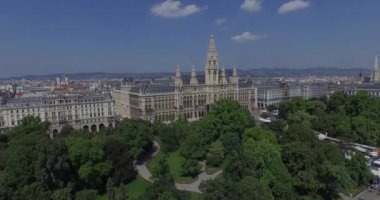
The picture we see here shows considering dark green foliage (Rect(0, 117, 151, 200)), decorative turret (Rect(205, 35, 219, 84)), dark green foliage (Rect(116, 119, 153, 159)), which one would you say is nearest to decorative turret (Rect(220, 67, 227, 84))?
decorative turret (Rect(205, 35, 219, 84))

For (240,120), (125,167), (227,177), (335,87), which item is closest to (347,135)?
(240,120)

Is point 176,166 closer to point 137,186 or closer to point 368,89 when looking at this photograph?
point 137,186

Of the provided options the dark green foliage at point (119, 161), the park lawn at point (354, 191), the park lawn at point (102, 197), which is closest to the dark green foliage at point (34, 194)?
the park lawn at point (102, 197)

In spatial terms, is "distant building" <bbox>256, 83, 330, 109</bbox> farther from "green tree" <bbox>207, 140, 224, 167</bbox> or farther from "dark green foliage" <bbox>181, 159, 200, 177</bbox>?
"dark green foliage" <bbox>181, 159, 200, 177</bbox>

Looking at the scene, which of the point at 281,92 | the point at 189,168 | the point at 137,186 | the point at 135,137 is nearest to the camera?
the point at 189,168

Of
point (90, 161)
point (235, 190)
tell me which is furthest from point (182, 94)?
point (235, 190)

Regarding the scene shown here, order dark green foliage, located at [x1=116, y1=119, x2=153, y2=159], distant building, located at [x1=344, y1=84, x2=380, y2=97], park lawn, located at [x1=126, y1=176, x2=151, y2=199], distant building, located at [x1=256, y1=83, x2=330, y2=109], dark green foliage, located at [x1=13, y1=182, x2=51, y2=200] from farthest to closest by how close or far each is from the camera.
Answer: distant building, located at [x1=256, y1=83, x2=330, y2=109], distant building, located at [x1=344, y1=84, x2=380, y2=97], dark green foliage, located at [x1=116, y1=119, x2=153, y2=159], park lawn, located at [x1=126, y1=176, x2=151, y2=199], dark green foliage, located at [x1=13, y1=182, x2=51, y2=200]
